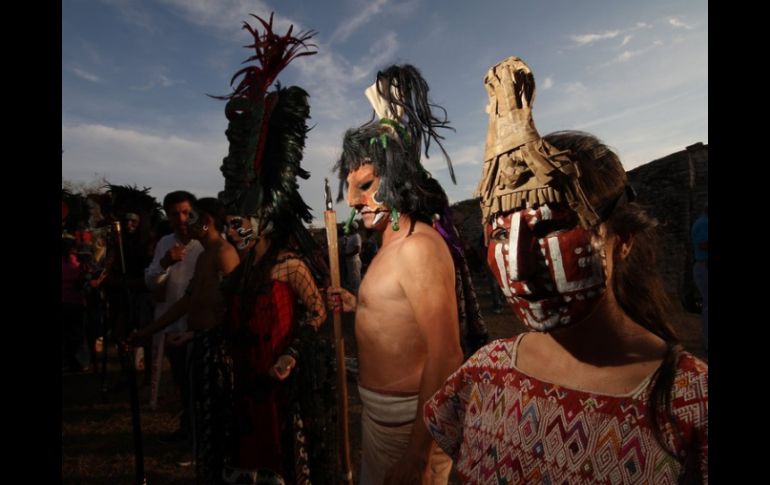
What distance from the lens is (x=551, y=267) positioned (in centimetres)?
127

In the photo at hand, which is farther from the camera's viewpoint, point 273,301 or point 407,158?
point 273,301

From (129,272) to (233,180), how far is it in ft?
15.5

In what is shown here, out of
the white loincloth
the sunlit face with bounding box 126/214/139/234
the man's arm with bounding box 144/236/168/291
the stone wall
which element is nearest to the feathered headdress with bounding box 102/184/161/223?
the sunlit face with bounding box 126/214/139/234

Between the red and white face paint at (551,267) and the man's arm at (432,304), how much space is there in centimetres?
86

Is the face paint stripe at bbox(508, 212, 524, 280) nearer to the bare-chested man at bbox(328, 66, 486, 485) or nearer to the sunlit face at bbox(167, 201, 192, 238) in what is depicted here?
the bare-chested man at bbox(328, 66, 486, 485)

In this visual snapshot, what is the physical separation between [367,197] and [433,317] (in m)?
0.89

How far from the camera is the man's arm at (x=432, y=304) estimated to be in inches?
83.7

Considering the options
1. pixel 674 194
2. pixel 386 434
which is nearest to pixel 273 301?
pixel 386 434

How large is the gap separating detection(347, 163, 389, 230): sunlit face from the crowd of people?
12mm

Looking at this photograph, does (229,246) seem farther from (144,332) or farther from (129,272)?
(129,272)

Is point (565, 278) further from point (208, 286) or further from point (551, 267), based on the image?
point (208, 286)

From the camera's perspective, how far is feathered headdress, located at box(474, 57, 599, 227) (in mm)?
1298
